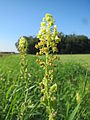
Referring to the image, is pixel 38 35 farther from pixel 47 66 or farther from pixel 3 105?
pixel 3 105

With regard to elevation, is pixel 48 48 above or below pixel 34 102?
above

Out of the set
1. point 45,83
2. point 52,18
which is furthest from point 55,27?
point 45,83

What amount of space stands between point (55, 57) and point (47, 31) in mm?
223

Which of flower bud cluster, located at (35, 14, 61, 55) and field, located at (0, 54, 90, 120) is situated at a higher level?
flower bud cluster, located at (35, 14, 61, 55)

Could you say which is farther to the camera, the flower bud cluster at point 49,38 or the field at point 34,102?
the field at point 34,102

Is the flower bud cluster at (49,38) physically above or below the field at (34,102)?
above

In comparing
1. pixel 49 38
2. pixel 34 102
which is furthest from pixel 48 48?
pixel 34 102

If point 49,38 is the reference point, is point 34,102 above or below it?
below

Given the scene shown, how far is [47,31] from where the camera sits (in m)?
1.98

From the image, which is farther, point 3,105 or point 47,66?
point 3,105

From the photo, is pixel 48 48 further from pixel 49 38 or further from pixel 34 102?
pixel 34 102

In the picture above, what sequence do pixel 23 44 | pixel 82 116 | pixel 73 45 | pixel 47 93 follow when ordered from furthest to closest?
pixel 73 45, pixel 82 116, pixel 23 44, pixel 47 93

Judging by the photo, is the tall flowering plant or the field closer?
the tall flowering plant

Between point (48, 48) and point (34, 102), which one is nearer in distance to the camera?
point (48, 48)
